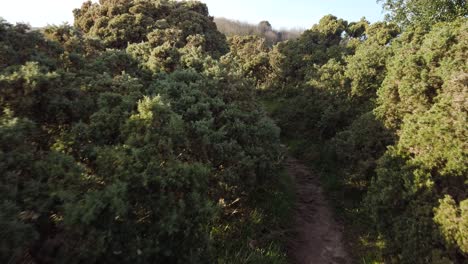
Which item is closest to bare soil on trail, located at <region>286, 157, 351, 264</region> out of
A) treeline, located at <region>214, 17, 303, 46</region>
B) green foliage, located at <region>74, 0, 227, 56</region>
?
green foliage, located at <region>74, 0, 227, 56</region>

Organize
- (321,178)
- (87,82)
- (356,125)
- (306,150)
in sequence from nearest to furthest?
(87,82) < (356,125) < (321,178) < (306,150)

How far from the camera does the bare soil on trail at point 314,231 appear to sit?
966 centimetres

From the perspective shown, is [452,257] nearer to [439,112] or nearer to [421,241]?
[421,241]

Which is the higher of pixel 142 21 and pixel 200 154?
pixel 142 21

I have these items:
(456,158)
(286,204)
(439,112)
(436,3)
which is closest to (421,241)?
(456,158)

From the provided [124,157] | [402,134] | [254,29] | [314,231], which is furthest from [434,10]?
→ [254,29]

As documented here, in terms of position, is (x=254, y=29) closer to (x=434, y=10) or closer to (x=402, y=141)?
(x=434, y=10)

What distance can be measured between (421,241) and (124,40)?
16.4m

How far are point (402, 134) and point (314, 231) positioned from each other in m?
4.07

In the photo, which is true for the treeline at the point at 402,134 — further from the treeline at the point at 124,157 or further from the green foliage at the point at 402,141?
the treeline at the point at 124,157

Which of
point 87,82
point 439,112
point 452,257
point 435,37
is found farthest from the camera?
point 435,37

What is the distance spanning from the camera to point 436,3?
16.7 m

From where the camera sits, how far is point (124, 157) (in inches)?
232

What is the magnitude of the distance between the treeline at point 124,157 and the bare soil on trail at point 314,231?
926 millimetres
